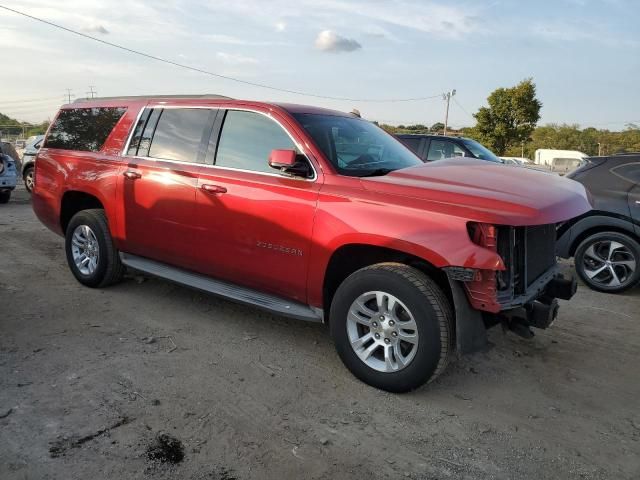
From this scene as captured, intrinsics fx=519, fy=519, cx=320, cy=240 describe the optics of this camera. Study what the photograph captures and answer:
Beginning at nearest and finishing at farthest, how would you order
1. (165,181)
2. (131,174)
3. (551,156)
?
(165,181) → (131,174) → (551,156)

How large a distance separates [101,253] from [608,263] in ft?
18.5

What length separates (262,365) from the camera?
149 inches

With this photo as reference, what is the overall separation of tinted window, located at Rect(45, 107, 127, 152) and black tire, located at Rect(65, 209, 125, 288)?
0.69 metres

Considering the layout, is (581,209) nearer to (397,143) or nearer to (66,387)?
(397,143)

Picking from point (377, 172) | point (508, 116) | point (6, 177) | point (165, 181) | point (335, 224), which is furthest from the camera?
point (508, 116)

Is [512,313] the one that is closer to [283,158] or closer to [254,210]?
[283,158]

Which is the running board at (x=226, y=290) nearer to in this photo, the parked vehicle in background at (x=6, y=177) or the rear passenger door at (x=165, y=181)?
the rear passenger door at (x=165, y=181)

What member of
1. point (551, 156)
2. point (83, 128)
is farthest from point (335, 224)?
point (551, 156)

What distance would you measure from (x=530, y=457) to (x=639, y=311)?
11.5ft

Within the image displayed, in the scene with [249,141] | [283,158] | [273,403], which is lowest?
[273,403]

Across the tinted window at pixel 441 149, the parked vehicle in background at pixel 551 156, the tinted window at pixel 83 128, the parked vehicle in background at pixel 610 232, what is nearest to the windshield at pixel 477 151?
the tinted window at pixel 441 149

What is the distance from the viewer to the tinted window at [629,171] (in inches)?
240

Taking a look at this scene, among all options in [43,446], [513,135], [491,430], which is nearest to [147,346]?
[43,446]

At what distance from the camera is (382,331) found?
3412 millimetres
